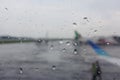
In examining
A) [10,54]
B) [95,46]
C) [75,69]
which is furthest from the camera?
[10,54]

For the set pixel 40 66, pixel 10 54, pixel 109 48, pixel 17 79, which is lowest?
pixel 10 54

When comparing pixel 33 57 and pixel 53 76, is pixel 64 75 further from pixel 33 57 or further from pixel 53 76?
pixel 33 57

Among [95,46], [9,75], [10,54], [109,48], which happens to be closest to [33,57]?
[10,54]

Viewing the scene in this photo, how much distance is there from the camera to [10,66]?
893 inches

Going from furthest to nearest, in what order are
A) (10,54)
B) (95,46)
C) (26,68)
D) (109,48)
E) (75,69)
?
(10,54) < (26,68) < (75,69) < (109,48) < (95,46)

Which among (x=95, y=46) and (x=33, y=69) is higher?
(x=95, y=46)

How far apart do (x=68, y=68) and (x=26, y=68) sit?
283 centimetres

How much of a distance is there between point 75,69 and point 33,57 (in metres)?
7.10

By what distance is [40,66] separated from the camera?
22.1m

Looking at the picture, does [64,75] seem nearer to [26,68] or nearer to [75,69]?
[75,69]

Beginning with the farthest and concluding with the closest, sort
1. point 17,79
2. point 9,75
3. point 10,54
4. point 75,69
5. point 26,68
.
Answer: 1. point 10,54
2. point 26,68
3. point 75,69
4. point 9,75
5. point 17,79

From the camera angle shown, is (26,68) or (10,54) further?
(10,54)

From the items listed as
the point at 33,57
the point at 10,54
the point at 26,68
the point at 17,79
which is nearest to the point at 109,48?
the point at 17,79

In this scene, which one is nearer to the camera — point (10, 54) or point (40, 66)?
point (40, 66)
